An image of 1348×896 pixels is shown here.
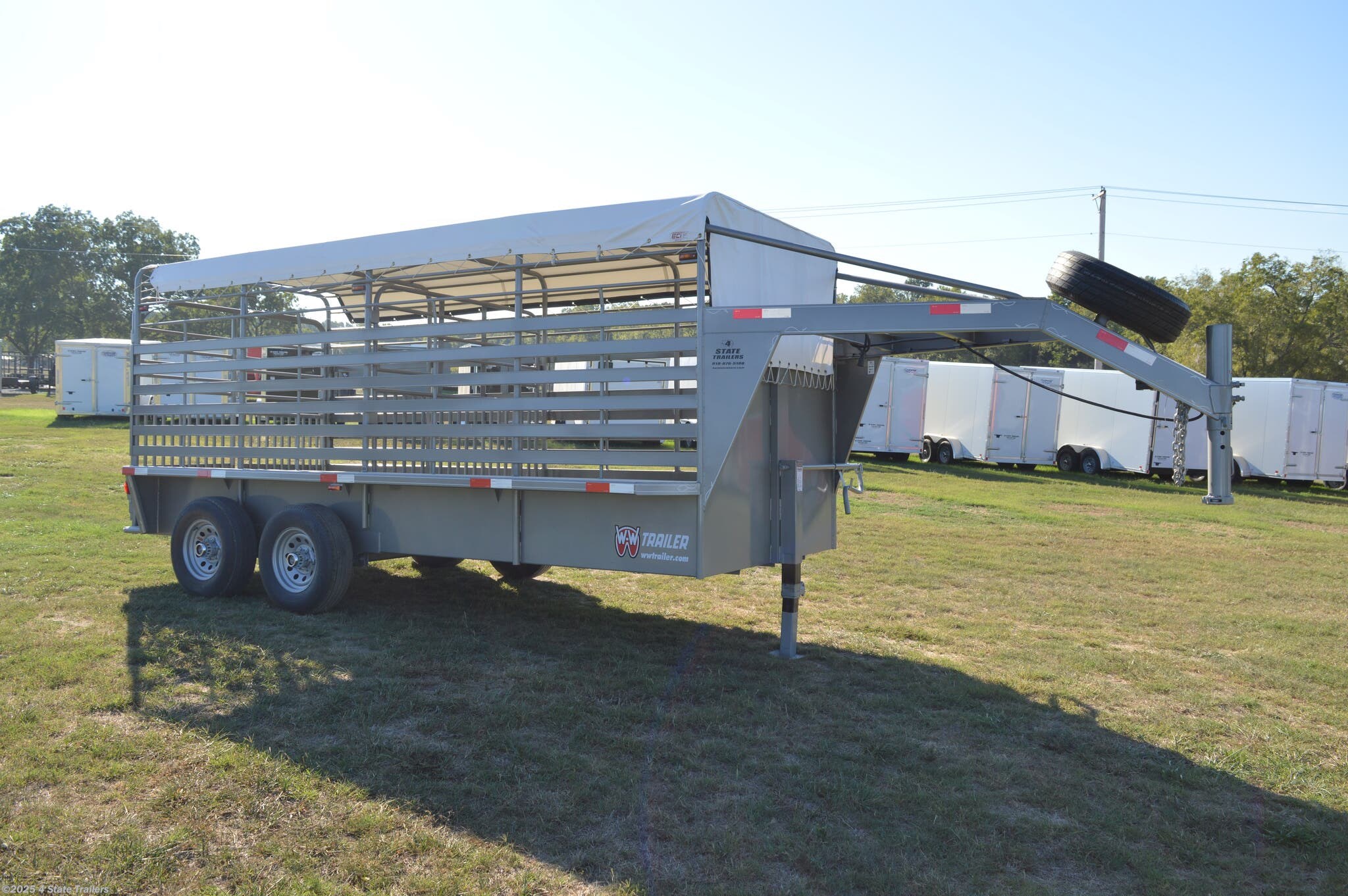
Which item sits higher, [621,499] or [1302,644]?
[621,499]

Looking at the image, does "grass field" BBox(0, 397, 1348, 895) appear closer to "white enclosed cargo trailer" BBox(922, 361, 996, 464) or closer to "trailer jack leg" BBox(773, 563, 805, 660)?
"trailer jack leg" BBox(773, 563, 805, 660)

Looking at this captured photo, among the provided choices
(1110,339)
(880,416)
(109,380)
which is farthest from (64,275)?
(1110,339)

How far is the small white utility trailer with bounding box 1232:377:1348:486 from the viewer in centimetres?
2130

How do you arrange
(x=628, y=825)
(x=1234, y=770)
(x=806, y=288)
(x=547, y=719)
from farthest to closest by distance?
(x=806, y=288) → (x=547, y=719) → (x=1234, y=770) → (x=628, y=825)

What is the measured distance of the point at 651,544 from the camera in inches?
229

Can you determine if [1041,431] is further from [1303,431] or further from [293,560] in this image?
[293,560]

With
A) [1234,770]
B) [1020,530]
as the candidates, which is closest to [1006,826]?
[1234,770]

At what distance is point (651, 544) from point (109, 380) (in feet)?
101

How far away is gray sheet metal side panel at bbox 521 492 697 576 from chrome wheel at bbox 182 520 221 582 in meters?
3.29

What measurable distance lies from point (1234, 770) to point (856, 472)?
3.07m

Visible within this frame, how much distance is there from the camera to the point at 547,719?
519 cm

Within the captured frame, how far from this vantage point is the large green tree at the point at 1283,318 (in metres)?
32.0

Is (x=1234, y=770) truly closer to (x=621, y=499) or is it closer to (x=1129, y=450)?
(x=621, y=499)

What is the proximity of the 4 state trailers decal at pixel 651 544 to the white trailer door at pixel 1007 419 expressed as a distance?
64.5 ft
